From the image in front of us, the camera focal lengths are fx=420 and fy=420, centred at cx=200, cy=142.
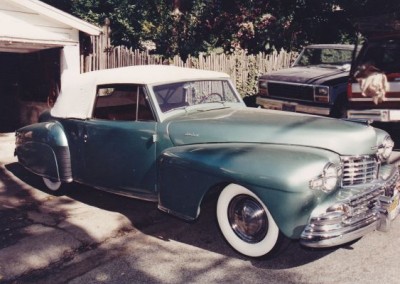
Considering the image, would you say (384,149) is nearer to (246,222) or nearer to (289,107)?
(246,222)

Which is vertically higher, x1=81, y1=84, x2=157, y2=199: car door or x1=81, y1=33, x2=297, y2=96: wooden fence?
x1=81, y1=33, x2=297, y2=96: wooden fence

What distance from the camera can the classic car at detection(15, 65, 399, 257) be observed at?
3.33 meters

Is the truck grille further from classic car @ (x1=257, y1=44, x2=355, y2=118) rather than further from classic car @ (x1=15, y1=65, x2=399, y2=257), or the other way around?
classic car @ (x1=15, y1=65, x2=399, y2=257)

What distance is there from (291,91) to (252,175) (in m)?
6.12

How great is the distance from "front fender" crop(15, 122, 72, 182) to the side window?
630 millimetres

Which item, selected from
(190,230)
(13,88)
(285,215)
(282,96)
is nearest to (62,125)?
(190,230)

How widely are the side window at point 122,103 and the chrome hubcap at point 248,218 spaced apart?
4.55ft

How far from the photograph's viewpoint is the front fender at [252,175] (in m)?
3.26

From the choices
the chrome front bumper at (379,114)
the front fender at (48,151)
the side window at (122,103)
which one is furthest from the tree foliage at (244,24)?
the side window at (122,103)

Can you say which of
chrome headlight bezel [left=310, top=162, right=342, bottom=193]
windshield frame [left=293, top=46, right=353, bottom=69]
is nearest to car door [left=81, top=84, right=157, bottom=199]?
chrome headlight bezel [left=310, top=162, right=342, bottom=193]

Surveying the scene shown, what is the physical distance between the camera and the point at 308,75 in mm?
9141

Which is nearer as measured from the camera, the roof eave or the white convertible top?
the white convertible top

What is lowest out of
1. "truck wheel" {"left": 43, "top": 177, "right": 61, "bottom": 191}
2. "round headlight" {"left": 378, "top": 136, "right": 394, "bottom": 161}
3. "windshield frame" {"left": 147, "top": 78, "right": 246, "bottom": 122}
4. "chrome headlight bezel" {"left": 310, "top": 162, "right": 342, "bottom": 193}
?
"truck wheel" {"left": 43, "top": 177, "right": 61, "bottom": 191}

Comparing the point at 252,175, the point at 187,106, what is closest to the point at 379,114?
the point at 187,106
